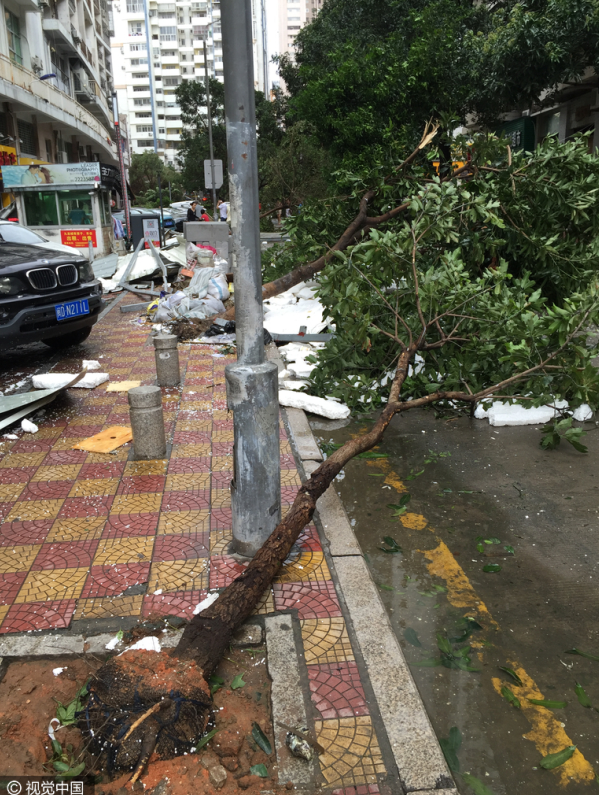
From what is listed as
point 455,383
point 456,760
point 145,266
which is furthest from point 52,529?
point 145,266

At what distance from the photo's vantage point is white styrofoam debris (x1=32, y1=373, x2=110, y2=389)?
6.64 m

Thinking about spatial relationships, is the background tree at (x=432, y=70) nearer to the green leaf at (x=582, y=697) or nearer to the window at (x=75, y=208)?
the green leaf at (x=582, y=697)

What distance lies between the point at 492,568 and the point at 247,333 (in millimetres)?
2055

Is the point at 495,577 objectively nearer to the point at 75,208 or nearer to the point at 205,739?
the point at 205,739

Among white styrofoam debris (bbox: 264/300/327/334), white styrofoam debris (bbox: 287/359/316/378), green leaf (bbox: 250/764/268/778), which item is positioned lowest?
green leaf (bbox: 250/764/268/778)

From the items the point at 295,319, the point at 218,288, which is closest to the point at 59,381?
the point at 295,319

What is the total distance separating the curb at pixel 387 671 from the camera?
8.00 ft

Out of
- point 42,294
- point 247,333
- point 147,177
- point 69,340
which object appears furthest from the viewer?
point 147,177

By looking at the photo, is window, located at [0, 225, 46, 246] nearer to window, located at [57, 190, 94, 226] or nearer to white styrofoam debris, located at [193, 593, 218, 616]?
white styrofoam debris, located at [193, 593, 218, 616]

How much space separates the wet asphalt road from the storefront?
15.2 metres

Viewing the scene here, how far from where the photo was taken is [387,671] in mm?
2924

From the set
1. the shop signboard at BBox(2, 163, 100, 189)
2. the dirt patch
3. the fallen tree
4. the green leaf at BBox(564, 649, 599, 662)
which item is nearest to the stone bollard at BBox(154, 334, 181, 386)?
the fallen tree

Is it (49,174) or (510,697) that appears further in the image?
(49,174)

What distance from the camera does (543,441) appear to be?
554 centimetres
